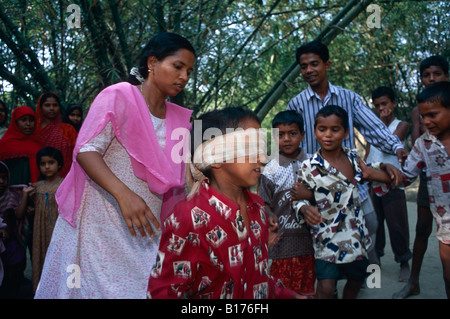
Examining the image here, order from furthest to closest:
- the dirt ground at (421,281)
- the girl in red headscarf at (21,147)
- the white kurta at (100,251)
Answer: the girl in red headscarf at (21,147) → the dirt ground at (421,281) → the white kurta at (100,251)

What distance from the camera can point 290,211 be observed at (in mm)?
2977

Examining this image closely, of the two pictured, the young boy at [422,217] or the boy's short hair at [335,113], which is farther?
the young boy at [422,217]

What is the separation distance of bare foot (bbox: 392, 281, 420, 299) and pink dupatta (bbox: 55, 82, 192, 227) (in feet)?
7.72

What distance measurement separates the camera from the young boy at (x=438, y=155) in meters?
2.68

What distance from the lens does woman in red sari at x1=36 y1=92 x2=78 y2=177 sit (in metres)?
4.45

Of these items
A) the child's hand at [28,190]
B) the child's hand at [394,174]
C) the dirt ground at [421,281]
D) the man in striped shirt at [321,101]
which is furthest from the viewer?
the child's hand at [28,190]

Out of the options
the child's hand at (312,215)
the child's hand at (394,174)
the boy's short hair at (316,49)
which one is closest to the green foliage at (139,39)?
the boy's short hair at (316,49)

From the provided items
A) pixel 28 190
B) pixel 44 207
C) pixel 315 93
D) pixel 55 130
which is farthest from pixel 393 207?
pixel 55 130

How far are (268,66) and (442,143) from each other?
4.05 m

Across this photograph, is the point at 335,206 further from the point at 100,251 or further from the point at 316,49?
the point at 100,251

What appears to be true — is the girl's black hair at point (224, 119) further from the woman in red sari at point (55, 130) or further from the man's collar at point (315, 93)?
the woman in red sari at point (55, 130)

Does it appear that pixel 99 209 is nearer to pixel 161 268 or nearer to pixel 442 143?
pixel 161 268

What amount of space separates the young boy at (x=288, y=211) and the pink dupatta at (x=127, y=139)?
3.68 ft
